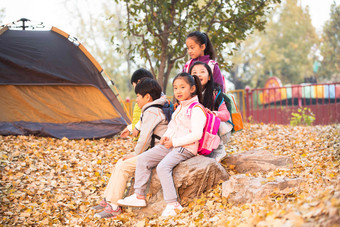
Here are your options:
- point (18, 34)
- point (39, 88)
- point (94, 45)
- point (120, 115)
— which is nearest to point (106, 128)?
point (120, 115)

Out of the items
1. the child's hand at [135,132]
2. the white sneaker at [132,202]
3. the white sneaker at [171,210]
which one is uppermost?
the child's hand at [135,132]

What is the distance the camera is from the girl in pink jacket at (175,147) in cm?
337

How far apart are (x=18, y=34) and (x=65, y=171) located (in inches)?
130

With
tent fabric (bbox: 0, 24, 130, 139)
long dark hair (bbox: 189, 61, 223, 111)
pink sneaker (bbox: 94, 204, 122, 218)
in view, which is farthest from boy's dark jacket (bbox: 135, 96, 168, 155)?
tent fabric (bbox: 0, 24, 130, 139)

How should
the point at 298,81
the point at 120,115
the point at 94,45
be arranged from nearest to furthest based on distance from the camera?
the point at 120,115 < the point at 94,45 < the point at 298,81

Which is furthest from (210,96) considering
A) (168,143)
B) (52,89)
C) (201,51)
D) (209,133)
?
(52,89)

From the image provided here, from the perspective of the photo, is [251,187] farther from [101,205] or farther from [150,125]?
[101,205]

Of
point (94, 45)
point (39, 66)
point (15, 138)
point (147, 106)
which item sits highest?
point (94, 45)

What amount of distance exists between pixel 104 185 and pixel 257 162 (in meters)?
1.95

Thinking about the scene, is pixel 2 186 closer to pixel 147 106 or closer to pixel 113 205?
pixel 113 205

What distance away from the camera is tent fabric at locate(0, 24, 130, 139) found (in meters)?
6.43

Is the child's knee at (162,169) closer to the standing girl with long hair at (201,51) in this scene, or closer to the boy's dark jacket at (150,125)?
the boy's dark jacket at (150,125)

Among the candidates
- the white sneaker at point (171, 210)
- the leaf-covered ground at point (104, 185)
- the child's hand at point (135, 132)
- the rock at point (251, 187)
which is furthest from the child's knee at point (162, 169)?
the child's hand at point (135, 132)

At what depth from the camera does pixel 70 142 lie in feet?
19.6
